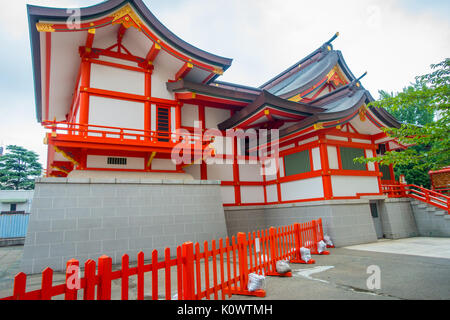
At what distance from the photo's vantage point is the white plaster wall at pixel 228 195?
12.5 meters

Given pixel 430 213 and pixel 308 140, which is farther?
pixel 430 213

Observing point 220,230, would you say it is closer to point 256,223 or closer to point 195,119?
point 256,223

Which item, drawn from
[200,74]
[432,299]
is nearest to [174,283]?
[432,299]

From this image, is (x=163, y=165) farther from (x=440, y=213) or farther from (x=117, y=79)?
(x=440, y=213)

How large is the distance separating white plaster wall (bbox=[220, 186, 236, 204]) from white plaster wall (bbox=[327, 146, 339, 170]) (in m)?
4.56

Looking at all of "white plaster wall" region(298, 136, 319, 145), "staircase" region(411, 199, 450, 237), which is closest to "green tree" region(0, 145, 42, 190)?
"white plaster wall" region(298, 136, 319, 145)

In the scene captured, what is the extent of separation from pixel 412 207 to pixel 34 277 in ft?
51.4

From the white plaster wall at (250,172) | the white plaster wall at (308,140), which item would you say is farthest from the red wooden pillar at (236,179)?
the white plaster wall at (308,140)

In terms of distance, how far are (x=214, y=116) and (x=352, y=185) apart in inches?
277

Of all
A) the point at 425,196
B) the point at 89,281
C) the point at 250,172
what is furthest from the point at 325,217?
the point at 89,281

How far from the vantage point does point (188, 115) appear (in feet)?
40.9

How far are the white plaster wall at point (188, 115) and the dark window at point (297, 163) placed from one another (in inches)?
186

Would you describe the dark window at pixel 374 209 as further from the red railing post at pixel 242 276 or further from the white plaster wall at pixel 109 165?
the white plaster wall at pixel 109 165

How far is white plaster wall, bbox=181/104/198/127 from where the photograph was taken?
12297 mm
